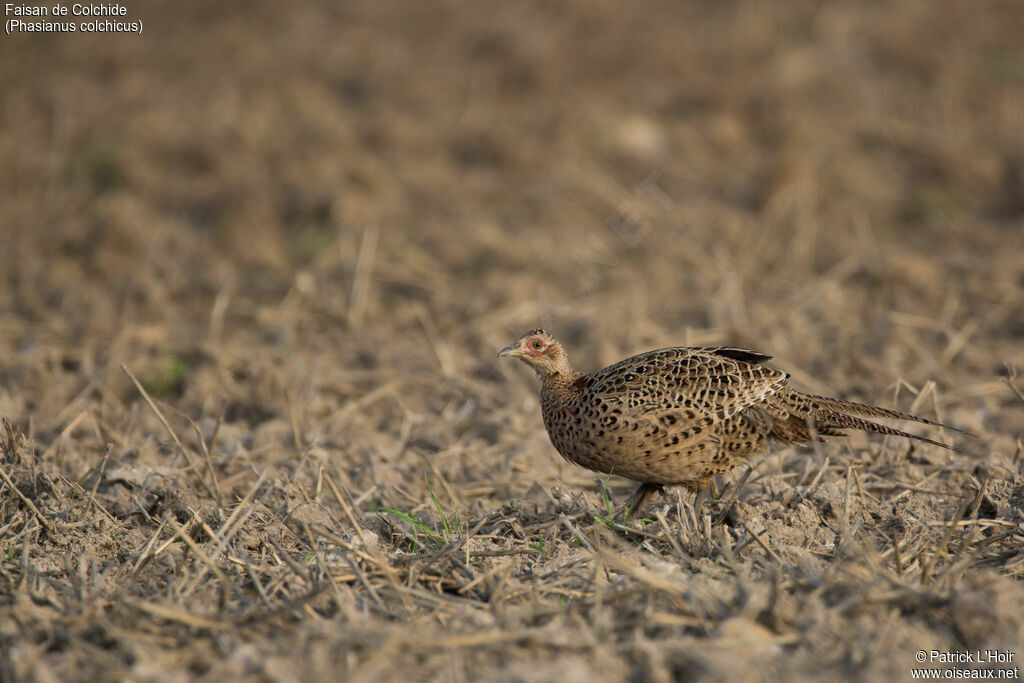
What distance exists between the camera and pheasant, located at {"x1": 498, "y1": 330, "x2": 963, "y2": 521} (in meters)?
4.47

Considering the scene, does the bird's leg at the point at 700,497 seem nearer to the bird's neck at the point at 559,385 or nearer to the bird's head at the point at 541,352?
the bird's neck at the point at 559,385

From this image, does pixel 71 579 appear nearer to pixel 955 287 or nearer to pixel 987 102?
pixel 955 287

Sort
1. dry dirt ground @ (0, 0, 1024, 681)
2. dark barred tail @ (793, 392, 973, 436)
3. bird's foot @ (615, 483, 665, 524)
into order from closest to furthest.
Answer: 1. dry dirt ground @ (0, 0, 1024, 681)
2. dark barred tail @ (793, 392, 973, 436)
3. bird's foot @ (615, 483, 665, 524)

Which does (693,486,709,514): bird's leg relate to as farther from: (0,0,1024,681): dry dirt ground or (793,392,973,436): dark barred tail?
(793,392,973,436): dark barred tail

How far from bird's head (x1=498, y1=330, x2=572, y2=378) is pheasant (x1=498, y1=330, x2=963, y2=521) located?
0.81ft

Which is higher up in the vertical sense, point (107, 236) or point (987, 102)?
point (987, 102)

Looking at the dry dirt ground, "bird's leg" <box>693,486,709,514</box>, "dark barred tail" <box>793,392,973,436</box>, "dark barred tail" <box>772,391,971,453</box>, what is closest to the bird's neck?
the dry dirt ground

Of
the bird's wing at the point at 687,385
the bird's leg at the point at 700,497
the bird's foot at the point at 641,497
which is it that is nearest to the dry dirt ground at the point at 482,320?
the bird's leg at the point at 700,497

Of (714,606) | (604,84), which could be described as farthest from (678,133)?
(714,606)

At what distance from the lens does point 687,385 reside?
15.0 ft

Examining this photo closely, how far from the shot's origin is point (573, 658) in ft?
10.3

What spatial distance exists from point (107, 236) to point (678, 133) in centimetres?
590

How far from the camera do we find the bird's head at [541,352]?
494cm

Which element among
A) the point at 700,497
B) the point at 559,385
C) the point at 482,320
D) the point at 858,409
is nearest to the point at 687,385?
the point at 700,497
